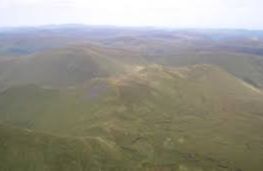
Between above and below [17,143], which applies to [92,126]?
below

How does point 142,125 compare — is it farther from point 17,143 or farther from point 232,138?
point 17,143

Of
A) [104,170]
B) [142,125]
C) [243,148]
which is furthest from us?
[142,125]

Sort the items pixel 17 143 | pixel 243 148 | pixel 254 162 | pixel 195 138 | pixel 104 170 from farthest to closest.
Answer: pixel 195 138 < pixel 243 148 < pixel 254 162 < pixel 17 143 < pixel 104 170

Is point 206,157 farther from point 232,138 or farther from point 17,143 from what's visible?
point 17,143

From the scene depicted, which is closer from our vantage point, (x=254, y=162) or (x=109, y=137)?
(x=254, y=162)

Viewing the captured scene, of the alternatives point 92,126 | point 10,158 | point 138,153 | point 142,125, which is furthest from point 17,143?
point 142,125

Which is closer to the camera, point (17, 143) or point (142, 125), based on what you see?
point (17, 143)

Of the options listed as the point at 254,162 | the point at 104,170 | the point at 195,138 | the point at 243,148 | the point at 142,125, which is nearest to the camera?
the point at 104,170

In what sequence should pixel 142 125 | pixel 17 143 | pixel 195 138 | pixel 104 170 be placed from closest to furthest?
pixel 104 170 → pixel 17 143 → pixel 195 138 → pixel 142 125

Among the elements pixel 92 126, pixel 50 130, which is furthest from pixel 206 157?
pixel 50 130
